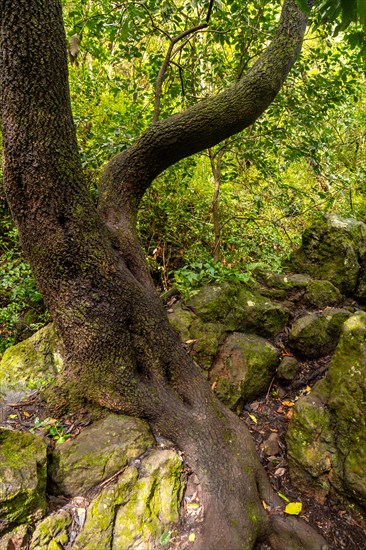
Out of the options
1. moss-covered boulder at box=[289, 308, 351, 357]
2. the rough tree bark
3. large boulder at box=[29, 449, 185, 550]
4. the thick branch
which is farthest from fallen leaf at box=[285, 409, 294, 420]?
the thick branch

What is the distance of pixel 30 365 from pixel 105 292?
1202mm

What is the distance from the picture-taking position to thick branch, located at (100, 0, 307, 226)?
2.91 m

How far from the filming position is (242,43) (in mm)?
4266

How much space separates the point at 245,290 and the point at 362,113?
22.0ft

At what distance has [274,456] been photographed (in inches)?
107

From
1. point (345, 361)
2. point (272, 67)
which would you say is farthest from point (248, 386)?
point (272, 67)

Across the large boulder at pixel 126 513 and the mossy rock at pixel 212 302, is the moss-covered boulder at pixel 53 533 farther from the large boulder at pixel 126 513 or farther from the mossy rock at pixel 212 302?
the mossy rock at pixel 212 302

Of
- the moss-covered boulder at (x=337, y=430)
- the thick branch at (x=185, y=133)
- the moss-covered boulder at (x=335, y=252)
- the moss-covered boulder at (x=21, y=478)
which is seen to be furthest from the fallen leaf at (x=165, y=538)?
the moss-covered boulder at (x=335, y=252)

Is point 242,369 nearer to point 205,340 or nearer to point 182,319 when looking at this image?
point 205,340

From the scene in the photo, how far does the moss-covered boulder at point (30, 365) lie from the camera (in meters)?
2.72

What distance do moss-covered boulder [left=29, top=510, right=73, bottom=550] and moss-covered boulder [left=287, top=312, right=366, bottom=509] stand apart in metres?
1.75

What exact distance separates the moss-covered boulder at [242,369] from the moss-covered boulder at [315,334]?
357mm

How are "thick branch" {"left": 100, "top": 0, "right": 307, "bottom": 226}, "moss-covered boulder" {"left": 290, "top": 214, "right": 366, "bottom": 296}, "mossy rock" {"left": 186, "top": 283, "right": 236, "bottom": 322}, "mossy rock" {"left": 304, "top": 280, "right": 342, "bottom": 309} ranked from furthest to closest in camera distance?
"moss-covered boulder" {"left": 290, "top": 214, "right": 366, "bottom": 296} < "mossy rock" {"left": 304, "top": 280, "right": 342, "bottom": 309} < "mossy rock" {"left": 186, "top": 283, "right": 236, "bottom": 322} < "thick branch" {"left": 100, "top": 0, "right": 307, "bottom": 226}

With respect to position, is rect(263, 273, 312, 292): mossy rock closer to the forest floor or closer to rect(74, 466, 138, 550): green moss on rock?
the forest floor
